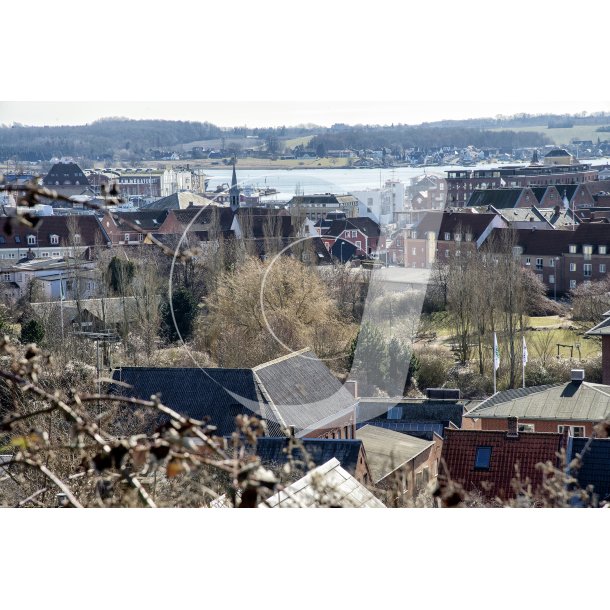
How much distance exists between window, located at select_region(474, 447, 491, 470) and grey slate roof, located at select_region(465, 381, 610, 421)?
119cm

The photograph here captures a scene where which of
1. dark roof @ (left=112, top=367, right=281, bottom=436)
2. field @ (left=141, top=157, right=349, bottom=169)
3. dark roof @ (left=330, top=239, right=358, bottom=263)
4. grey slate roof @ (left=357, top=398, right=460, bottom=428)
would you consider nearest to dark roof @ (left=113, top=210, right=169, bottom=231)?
dark roof @ (left=330, top=239, right=358, bottom=263)

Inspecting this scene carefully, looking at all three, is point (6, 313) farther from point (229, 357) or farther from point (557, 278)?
point (557, 278)

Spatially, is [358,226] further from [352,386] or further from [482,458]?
[482,458]

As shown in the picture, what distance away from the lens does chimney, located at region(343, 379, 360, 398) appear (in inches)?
262

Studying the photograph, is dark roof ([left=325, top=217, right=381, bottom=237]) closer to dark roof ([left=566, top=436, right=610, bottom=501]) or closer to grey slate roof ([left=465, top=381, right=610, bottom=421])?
grey slate roof ([left=465, top=381, right=610, bottom=421])

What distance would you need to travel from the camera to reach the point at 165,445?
91cm

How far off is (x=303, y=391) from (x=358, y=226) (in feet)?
13.5

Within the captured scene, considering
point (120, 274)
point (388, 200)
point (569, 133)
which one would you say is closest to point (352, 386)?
point (388, 200)

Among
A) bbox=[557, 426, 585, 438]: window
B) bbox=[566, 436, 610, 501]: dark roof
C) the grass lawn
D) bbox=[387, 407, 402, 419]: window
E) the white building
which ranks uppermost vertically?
the grass lawn

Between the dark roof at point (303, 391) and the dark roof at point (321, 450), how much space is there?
3.07ft

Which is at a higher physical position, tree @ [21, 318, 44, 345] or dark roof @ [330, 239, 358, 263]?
dark roof @ [330, 239, 358, 263]

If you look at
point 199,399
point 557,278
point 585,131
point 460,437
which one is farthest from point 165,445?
point 585,131

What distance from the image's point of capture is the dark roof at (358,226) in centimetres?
971
